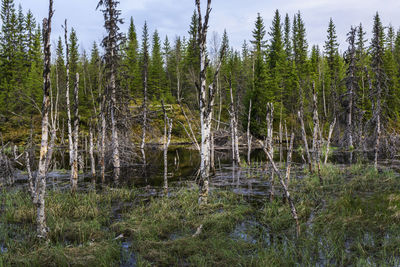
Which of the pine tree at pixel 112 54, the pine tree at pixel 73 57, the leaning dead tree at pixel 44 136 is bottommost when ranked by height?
the leaning dead tree at pixel 44 136

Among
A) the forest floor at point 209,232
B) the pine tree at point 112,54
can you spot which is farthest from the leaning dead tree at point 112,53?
the forest floor at point 209,232

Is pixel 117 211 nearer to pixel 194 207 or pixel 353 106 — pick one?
pixel 194 207

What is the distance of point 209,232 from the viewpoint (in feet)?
23.5

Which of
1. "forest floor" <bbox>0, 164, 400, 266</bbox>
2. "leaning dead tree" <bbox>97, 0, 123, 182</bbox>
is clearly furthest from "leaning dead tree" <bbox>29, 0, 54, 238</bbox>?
"leaning dead tree" <bbox>97, 0, 123, 182</bbox>

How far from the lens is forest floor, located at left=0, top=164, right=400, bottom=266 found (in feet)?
18.3

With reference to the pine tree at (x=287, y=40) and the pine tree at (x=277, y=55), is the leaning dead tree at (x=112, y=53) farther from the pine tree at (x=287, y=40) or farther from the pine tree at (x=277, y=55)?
the pine tree at (x=287, y=40)

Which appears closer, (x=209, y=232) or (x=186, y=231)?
(x=209, y=232)

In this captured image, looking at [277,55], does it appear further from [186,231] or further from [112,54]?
[186,231]

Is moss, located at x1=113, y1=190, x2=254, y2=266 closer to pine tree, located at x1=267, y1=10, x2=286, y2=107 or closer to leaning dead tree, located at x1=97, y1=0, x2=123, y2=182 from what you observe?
leaning dead tree, located at x1=97, y1=0, x2=123, y2=182

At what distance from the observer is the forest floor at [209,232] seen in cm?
558

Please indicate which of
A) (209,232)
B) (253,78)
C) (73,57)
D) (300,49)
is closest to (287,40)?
(300,49)

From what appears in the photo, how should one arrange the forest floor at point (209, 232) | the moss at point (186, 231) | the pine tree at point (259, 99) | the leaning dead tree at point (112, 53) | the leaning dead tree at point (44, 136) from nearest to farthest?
the forest floor at point (209, 232) < the moss at point (186, 231) < the leaning dead tree at point (44, 136) < the leaning dead tree at point (112, 53) < the pine tree at point (259, 99)

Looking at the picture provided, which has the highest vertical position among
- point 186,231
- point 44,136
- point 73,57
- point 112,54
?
point 73,57

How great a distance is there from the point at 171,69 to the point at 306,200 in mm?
51232
